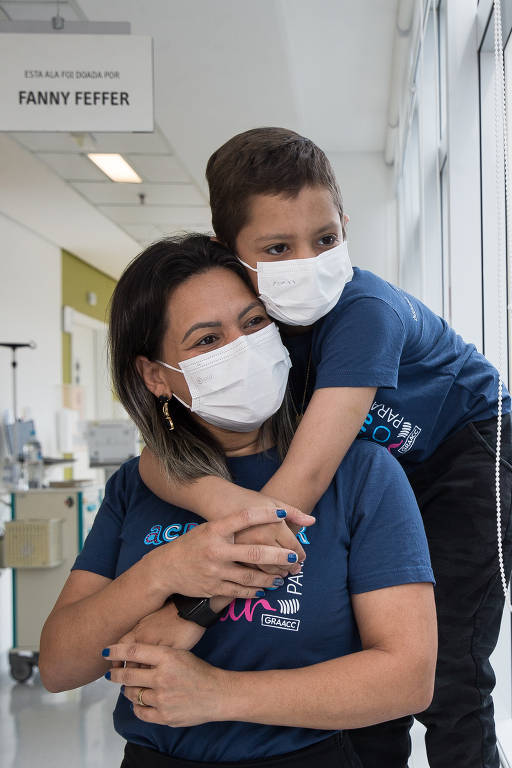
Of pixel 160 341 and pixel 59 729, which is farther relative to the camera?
pixel 59 729

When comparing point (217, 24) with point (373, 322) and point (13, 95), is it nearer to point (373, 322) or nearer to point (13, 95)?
point (13, 95)

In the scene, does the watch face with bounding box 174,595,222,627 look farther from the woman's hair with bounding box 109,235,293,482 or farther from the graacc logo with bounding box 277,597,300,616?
the woman's hair with bounding box 109,235,293,482

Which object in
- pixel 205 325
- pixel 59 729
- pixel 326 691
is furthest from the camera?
pixel 59 729

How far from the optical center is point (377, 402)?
59.4 inches

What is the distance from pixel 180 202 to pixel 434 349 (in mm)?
5300

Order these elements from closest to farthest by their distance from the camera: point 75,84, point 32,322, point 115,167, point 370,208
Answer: point 75,84
point 115,167
point 370,208
point 32,322

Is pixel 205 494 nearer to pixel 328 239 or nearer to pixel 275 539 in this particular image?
pixel 275 539

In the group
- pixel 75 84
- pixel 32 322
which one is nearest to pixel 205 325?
pixel 75 84

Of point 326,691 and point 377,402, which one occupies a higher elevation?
point 377,402

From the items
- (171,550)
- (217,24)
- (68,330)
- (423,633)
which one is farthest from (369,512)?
(68,330)

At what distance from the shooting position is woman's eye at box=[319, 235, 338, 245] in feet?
4.67

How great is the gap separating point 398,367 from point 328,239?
28 centimetres

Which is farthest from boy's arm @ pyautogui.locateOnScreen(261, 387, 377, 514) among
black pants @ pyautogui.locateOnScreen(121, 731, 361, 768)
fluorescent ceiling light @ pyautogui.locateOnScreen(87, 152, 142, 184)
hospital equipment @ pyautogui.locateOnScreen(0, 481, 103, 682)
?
fluorescent ceiling light @ pyautogui.locateOnScreen(87, 152, 142, 184)

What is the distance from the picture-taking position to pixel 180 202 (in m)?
6.57
